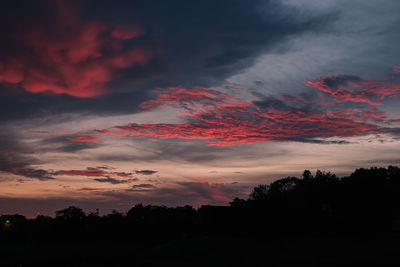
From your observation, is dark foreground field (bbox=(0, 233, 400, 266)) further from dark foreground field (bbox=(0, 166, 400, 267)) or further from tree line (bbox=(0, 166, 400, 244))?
tree line (bbox=(0, 166, 400, 244))

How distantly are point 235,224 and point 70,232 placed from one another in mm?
32791

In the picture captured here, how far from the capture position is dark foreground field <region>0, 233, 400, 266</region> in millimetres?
36125

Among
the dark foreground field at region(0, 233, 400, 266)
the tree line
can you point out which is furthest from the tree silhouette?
the dark foreground field at region(0, 233, 400, 266)

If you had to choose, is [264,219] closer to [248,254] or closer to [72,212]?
[248,254]

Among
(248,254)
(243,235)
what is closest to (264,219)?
(243,235)

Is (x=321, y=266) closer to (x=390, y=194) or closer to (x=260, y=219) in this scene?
(x=260, y=219)

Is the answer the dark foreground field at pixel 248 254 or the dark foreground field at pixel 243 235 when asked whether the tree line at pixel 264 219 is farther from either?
the dark foreground field at pixel 248 254

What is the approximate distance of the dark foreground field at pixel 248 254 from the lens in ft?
119

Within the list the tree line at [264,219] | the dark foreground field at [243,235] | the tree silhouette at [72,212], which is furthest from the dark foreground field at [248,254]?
the tree silhouette at [72,212]

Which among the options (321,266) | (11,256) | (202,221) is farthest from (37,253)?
(321,266)

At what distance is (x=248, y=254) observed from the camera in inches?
1612

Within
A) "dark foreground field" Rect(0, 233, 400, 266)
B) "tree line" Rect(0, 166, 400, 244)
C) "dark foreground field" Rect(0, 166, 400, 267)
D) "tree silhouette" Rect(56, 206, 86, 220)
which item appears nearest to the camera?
"dark foreground field" Rect(0, 233, 400, 266)

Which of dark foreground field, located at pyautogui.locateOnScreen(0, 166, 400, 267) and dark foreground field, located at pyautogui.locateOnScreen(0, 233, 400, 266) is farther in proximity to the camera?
dark foreground field, located at pyautogui.locateOnScreen(0, 166, 400, 267)

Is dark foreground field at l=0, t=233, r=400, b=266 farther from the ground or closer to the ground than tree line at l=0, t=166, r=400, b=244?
closer to the ground
